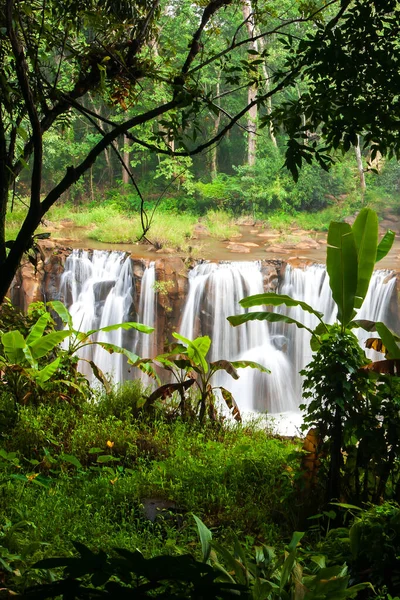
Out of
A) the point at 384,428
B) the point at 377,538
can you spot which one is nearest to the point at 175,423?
the point at 384,428

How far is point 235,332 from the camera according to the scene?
967cm

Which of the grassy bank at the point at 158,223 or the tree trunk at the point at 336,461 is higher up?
the grassy bank at the point at 158,223

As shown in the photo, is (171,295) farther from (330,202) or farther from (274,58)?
(274,58)

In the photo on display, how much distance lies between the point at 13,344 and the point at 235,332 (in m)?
5.11

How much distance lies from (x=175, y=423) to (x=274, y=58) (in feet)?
45.1

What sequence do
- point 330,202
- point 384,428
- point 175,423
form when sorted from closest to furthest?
point 384,428, point 175,423, point 330,202

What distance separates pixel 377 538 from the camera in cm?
234

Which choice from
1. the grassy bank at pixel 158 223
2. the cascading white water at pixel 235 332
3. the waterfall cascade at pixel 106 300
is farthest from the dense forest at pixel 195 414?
the grassy bank at pixel 158 223

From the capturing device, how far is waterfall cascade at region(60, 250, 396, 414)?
947 centimetres

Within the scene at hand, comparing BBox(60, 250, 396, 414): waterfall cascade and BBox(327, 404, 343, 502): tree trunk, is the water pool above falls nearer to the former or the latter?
BBox(60, 250, 396, 414): waterfall cascade

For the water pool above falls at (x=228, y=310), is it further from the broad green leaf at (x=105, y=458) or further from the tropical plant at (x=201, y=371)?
the broad green leaf at (x=105, y=458)

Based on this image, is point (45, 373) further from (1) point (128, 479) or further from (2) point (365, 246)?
(2) point (365, 246)

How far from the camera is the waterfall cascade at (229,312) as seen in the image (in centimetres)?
947

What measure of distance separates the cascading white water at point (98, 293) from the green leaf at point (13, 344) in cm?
464
